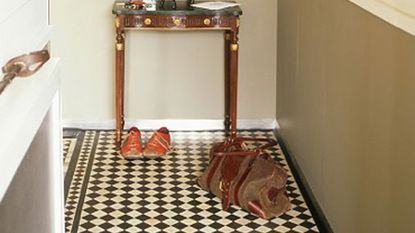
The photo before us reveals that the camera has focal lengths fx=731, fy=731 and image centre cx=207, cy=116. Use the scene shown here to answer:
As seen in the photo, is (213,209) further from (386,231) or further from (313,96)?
(386,231)

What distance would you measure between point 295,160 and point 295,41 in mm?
623

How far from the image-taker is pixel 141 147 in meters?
4.03

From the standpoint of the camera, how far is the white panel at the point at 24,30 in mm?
1294

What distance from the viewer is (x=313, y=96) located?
3268mm

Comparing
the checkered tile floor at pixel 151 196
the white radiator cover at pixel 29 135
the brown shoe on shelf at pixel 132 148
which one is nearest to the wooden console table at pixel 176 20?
the brown shoe on shelf at pixel 132 148

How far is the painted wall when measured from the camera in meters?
4.44

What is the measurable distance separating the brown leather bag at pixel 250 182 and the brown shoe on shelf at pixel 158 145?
60cm

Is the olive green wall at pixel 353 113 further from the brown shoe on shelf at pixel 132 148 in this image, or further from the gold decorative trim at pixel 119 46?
the gold decorative trim at pixel 119 46

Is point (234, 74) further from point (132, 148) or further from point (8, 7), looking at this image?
point (8, 7)

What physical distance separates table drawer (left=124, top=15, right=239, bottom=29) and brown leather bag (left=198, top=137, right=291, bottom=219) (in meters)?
0.86

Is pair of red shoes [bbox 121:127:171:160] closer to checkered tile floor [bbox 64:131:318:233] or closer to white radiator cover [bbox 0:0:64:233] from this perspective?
checkered tile floor [bbox 64:131:318:233]

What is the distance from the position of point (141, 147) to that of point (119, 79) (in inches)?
16.8

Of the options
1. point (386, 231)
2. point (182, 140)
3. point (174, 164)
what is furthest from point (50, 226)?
point (182, 140)

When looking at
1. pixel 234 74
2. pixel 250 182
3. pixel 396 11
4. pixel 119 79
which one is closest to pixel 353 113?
pixel 396 11
